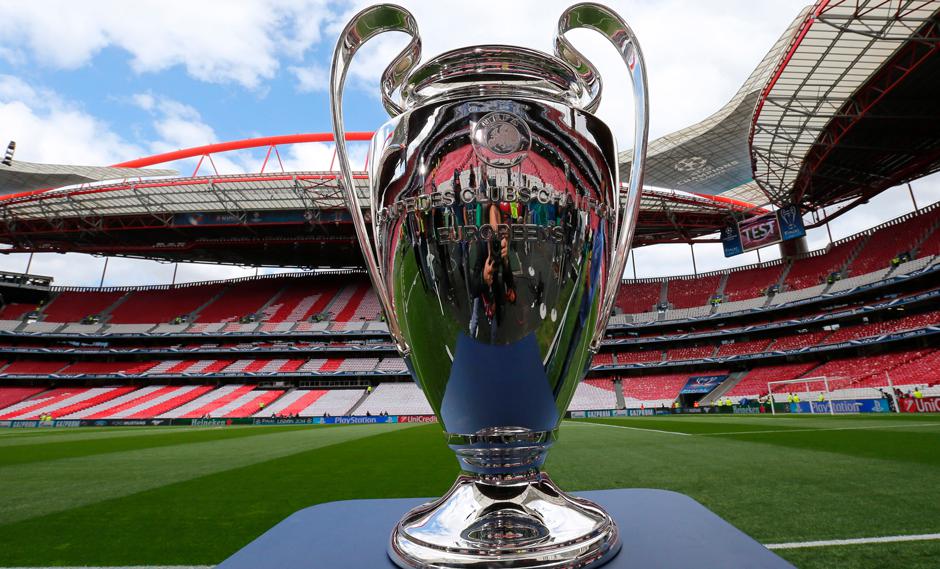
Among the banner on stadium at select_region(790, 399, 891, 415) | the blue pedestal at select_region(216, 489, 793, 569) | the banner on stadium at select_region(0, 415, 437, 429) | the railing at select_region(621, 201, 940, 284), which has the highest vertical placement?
the railing at select_region(621, 201, 940, 284)

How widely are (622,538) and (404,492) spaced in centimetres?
237

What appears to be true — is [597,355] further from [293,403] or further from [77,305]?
[77,305]

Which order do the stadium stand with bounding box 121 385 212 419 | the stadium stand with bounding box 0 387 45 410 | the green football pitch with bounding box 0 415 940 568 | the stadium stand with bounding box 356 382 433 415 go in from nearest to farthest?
the green football pitch with bounding box 0 415 940 568
the stadium stand with bounding box 121 385 212 419
the stadium stand with bounding box 356 382 433 415
the stadium stand with bounding box 0 387 45 410

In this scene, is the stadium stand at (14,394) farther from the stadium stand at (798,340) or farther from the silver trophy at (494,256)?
the stadium stand at (798,340)

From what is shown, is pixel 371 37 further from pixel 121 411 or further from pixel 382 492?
pixel 121 411

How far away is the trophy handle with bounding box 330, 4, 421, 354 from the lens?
2.49ft

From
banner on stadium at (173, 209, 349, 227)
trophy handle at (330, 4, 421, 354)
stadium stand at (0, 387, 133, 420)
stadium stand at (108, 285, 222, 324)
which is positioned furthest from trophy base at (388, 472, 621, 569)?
stadium stand at (108, 285, 222, 324)

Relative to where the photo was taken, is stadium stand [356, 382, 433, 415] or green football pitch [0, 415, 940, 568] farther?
stadium stand [356, 382, 433, 415]

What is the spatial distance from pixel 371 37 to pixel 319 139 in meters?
27.0

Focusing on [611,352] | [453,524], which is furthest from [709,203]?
[453,524]

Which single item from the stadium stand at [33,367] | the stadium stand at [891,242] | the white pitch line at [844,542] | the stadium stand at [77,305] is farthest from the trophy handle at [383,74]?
the stadium stand at [77,305]

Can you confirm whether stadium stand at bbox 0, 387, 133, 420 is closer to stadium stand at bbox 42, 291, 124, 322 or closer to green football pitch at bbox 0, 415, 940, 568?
stadium stand at bbox 42, 291, 124, 322

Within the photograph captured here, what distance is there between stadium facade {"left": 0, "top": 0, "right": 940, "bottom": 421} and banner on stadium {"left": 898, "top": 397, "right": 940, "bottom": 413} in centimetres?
137

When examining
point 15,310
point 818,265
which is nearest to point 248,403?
point 15,310
